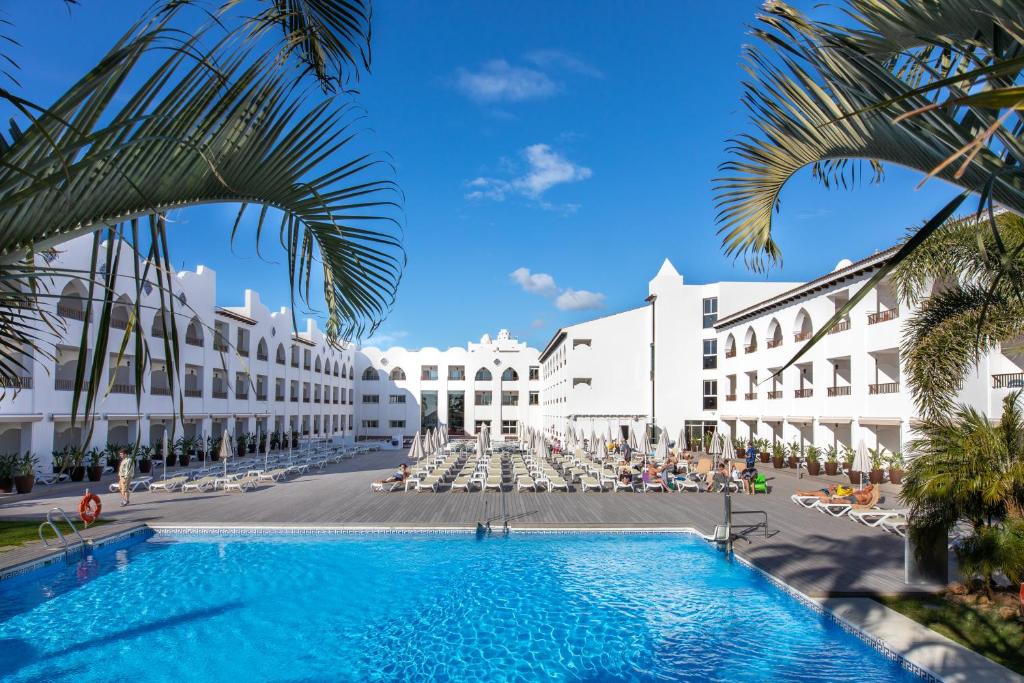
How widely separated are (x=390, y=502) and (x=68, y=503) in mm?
8515

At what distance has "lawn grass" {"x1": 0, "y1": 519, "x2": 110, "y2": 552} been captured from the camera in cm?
1212

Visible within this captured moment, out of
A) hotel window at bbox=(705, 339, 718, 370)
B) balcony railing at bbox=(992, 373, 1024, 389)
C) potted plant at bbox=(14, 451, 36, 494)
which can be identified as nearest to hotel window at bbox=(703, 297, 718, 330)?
hotel window at bbox=(705, 339, 718, 370)

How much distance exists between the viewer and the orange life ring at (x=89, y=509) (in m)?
13.6

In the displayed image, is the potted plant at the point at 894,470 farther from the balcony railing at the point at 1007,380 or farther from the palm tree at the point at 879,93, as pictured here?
the palm tree at the point at 879,93

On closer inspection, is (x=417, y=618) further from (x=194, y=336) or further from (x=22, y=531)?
(x=194, y=336)

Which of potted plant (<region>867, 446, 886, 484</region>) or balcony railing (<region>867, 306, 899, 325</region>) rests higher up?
balcony railing (<region>867, 306, 899, 325</region>)

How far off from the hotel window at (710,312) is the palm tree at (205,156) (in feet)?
118

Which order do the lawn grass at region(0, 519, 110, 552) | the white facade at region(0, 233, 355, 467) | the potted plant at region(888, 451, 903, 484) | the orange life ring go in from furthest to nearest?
1. the white facade at region(0, 233, 355, 467)
2. the potted plant at region(888, 451, 903, 484)
3. the orange life ring
4. the lawn grass at region(0, 519, 110, 552)

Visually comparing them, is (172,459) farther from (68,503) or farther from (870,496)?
(870,496)

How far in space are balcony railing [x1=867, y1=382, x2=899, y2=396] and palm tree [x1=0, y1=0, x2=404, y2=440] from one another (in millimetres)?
21500

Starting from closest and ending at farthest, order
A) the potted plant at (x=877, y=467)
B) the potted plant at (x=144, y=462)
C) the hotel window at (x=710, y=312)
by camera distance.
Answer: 1. the potted plant at (x=877, y=467)
2. the potted plant at (x=144, y=462)
3. the hotel window at (x=710, y=312)

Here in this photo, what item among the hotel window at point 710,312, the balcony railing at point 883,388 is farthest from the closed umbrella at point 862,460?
the hotel window at point 710,312

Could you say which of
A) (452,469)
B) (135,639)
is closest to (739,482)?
(452,469)

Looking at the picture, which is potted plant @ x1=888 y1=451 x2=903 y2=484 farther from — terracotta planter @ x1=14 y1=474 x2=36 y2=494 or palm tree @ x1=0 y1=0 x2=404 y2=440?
terracotta planter @ x1=14 y1=474 x2=36 y2=494
